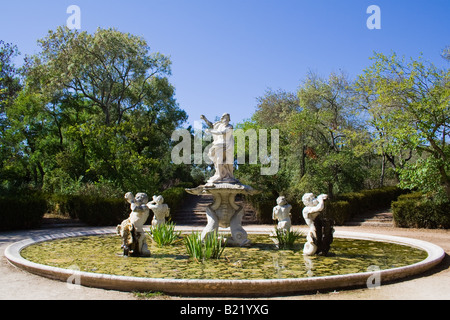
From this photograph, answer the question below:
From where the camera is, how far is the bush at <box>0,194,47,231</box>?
14.5 meters

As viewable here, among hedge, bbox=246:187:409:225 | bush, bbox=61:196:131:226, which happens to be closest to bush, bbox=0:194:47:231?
bush, bbox=61:196:131:226

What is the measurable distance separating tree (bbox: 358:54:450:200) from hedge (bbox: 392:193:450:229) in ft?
1.85

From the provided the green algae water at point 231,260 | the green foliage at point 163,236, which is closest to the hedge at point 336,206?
the green algae water at point 231,260

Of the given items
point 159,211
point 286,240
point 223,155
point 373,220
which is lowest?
point 373,220

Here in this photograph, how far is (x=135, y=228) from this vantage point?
27.1ft

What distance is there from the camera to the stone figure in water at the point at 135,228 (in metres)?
8.20

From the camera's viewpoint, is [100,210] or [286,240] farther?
[100,210]

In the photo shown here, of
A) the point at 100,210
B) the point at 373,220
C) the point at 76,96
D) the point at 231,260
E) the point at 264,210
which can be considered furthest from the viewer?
the point at 76,96

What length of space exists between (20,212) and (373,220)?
615 inches

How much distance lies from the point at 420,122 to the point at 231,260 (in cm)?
1119

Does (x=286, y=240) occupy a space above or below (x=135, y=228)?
below

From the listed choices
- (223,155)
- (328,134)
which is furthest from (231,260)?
(328,134)

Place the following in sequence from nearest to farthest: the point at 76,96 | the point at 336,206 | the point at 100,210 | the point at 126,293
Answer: the point at 126,293 < the point at 100,210 < the point at 336,206 < the point at 76,96

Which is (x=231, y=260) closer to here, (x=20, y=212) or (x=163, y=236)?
(x=163, y=236)
